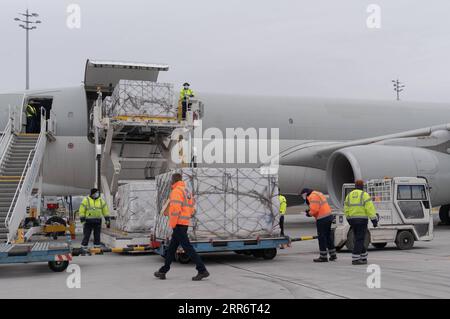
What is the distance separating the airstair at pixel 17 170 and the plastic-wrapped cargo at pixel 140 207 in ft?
6.66

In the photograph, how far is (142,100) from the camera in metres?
13.0

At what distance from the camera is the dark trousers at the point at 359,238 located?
878cm

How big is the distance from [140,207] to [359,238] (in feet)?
15.4

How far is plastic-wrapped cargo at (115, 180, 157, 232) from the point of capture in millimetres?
11205

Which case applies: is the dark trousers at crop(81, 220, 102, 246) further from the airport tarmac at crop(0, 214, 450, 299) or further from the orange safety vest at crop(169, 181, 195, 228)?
the orange safety vest at crop(169, 181, 195, 228)

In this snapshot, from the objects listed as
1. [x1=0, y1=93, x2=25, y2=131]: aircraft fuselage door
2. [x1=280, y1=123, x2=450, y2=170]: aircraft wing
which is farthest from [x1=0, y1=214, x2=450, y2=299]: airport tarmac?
[x1=280, y1=123, x2=450, y2=170]: aircraft wing

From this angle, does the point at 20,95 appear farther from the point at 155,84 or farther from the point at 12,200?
the point at 12,200

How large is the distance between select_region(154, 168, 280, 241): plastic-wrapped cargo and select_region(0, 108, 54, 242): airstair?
261cm

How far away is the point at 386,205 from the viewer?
1163 centimetres

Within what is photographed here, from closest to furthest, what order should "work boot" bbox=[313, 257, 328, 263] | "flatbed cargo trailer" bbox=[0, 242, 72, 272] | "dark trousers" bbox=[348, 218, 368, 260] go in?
1. "flatbed cargo trailer" bbox=[0, 242, 72, 272]
2. "dark trousers" bbox=[348, 218, 368, 260]
3. "work boot" bbox=[313, 257, 328, 263]

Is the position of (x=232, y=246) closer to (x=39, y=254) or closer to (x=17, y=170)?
(x=39, y=254)

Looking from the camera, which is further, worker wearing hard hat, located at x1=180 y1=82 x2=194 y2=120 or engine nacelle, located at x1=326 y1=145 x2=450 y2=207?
engine nacelle, located at x1=326 y1=145 x2=450 y2=207

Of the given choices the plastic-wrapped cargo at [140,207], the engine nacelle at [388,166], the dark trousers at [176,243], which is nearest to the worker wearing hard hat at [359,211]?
the dark trousers at [176,243]

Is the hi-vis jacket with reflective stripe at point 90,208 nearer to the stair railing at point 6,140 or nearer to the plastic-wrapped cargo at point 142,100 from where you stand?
the stair railing at point 6,140
